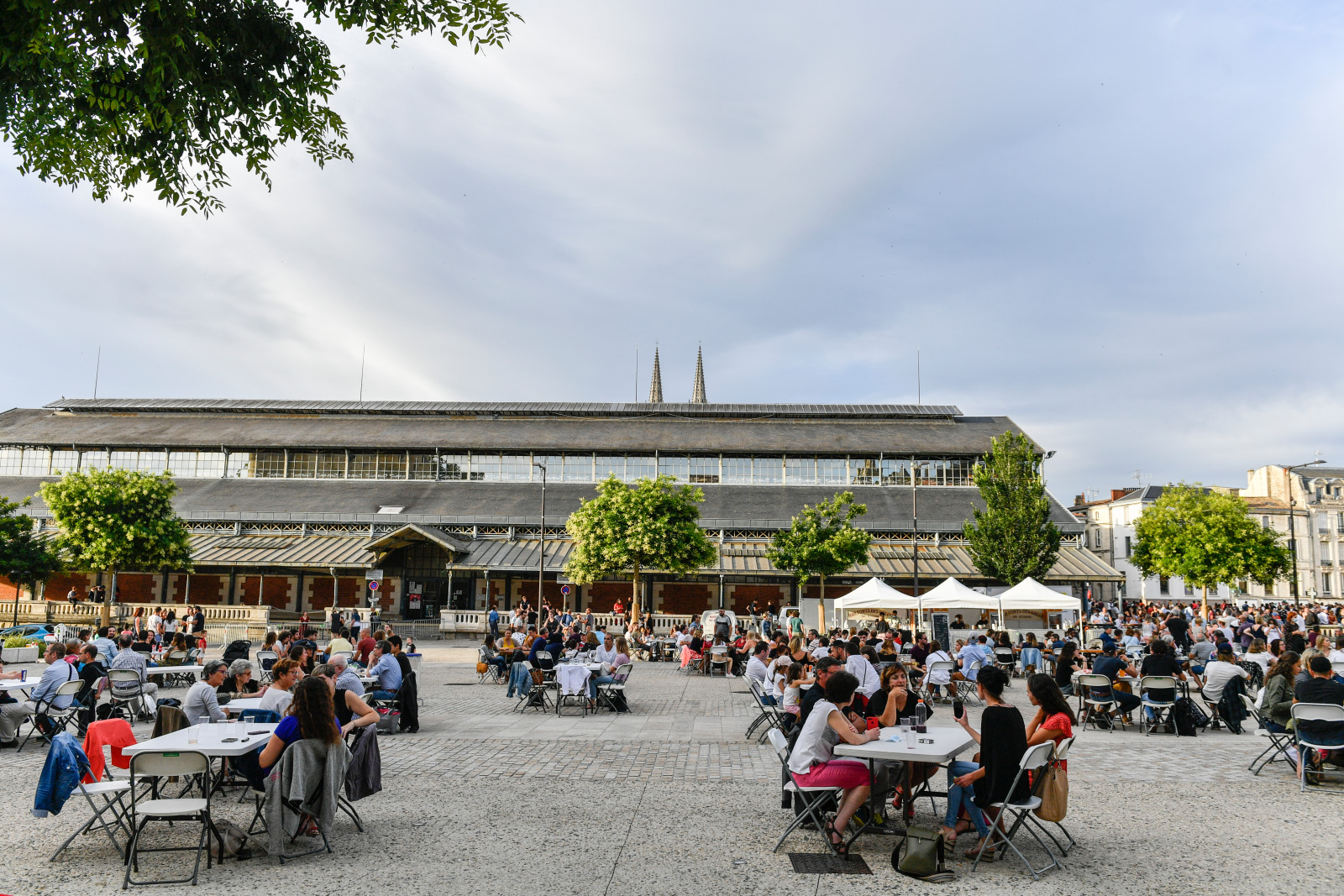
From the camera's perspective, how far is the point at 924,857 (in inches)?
237

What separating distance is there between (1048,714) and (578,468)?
37.6 metres

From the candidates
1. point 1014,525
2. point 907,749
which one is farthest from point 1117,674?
point 1014,525

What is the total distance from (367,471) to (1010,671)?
33.8 meters

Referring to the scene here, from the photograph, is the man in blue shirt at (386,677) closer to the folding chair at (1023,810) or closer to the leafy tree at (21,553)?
the folding chair at (1023,810)

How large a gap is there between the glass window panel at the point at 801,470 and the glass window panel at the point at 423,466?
1799cm

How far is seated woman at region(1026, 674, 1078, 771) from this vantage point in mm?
6523

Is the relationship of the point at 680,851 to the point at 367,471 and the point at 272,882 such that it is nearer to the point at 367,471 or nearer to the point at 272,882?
the point at 272,882

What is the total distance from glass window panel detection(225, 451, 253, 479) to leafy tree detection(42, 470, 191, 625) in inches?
472

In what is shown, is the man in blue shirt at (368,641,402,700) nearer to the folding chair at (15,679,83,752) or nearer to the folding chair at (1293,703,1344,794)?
the folding chair at (15,679,83,752)

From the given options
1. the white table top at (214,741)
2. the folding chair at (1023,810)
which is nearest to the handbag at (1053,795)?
the folding chair at (1023,810)

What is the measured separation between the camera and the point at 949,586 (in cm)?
2111

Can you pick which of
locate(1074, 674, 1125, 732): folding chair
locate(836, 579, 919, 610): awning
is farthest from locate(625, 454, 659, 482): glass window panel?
A: locate(1074, 674, 1125, 732): folding chair

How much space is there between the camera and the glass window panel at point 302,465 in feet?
144

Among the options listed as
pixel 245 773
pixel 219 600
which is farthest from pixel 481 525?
pixel 245 773
